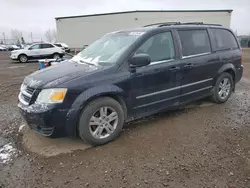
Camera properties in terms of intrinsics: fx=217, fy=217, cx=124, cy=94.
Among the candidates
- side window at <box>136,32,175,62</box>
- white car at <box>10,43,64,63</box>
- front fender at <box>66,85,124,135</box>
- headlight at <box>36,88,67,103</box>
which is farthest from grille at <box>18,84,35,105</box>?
→ white car at <box>10,43,64,63</box>

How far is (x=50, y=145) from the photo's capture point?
334cm

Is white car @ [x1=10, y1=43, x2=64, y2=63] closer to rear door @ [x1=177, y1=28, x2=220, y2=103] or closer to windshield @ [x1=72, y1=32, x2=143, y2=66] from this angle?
windshield @ [x1=72, y1=32, x2=143, y2=66]

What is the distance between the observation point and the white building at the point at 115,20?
86.1 feet

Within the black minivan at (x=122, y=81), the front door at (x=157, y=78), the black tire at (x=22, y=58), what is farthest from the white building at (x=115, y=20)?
the front door at (x=157, y=78)

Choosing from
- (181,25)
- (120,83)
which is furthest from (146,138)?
(181,25)

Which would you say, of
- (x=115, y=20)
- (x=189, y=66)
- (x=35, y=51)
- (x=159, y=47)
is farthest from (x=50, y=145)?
(x=115, y=20)

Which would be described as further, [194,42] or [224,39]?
[224,39]

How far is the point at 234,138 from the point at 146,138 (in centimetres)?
139

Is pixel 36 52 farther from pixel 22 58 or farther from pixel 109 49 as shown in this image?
pixel 109 49

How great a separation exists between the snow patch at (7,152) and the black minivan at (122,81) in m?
0.53

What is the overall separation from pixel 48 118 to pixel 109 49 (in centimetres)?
161

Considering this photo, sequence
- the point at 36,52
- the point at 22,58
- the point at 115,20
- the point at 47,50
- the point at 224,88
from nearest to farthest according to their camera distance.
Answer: the point at 224,88 → the point at 22,58 → the point at 36,52 → the point at 47,50 → the point at 115,20

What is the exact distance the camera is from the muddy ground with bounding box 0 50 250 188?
250 centimetres

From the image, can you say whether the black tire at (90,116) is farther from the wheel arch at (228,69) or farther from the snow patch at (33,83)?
the wheel arch at (228,69)
